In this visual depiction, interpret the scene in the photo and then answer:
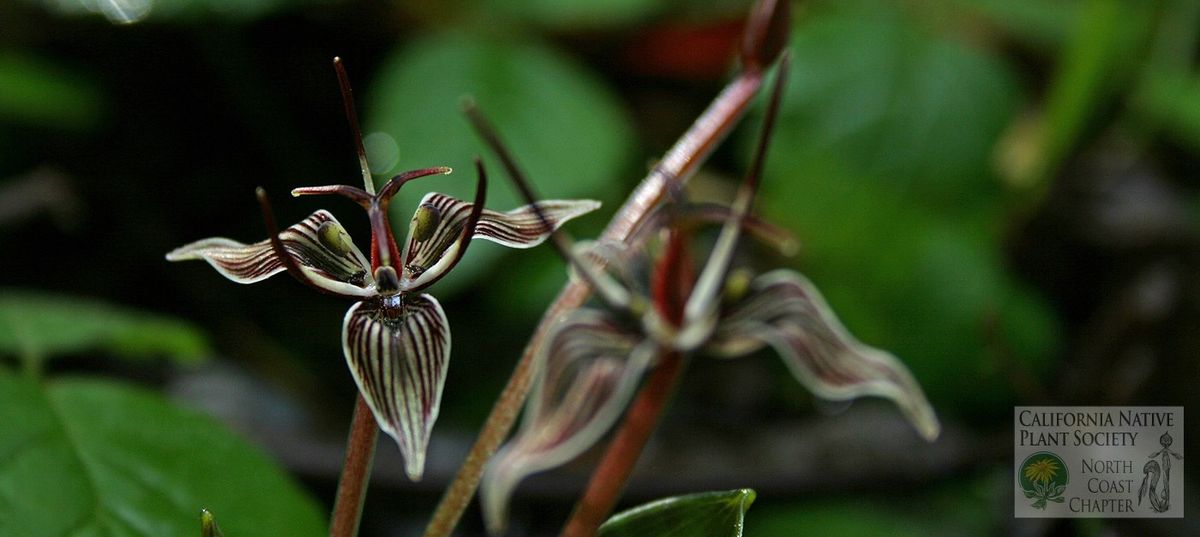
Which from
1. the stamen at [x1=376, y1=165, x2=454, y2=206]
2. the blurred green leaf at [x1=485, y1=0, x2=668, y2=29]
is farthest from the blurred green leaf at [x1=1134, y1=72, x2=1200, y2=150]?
the stamen at [x1=376, y1=165, x2=454, y2=206]

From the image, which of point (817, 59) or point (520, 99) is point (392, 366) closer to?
point (520, 99)

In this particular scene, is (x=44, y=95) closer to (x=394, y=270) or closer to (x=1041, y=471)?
(x=394, y=270)

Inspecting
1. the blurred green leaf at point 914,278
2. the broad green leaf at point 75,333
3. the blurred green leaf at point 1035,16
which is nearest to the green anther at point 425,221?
the broad green leaf at point 75,333

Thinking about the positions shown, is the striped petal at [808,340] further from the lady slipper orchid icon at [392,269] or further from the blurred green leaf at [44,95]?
the blurred green leaf at [44,95]

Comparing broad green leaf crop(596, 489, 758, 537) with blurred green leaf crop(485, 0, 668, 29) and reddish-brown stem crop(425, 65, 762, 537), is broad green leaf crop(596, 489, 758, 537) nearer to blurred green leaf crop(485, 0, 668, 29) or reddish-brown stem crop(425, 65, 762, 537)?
reddish-brown stem crop(425, 65, 762, 537)

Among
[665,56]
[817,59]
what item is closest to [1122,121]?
[817,59]

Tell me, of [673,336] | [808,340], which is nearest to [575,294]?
[673,336]
